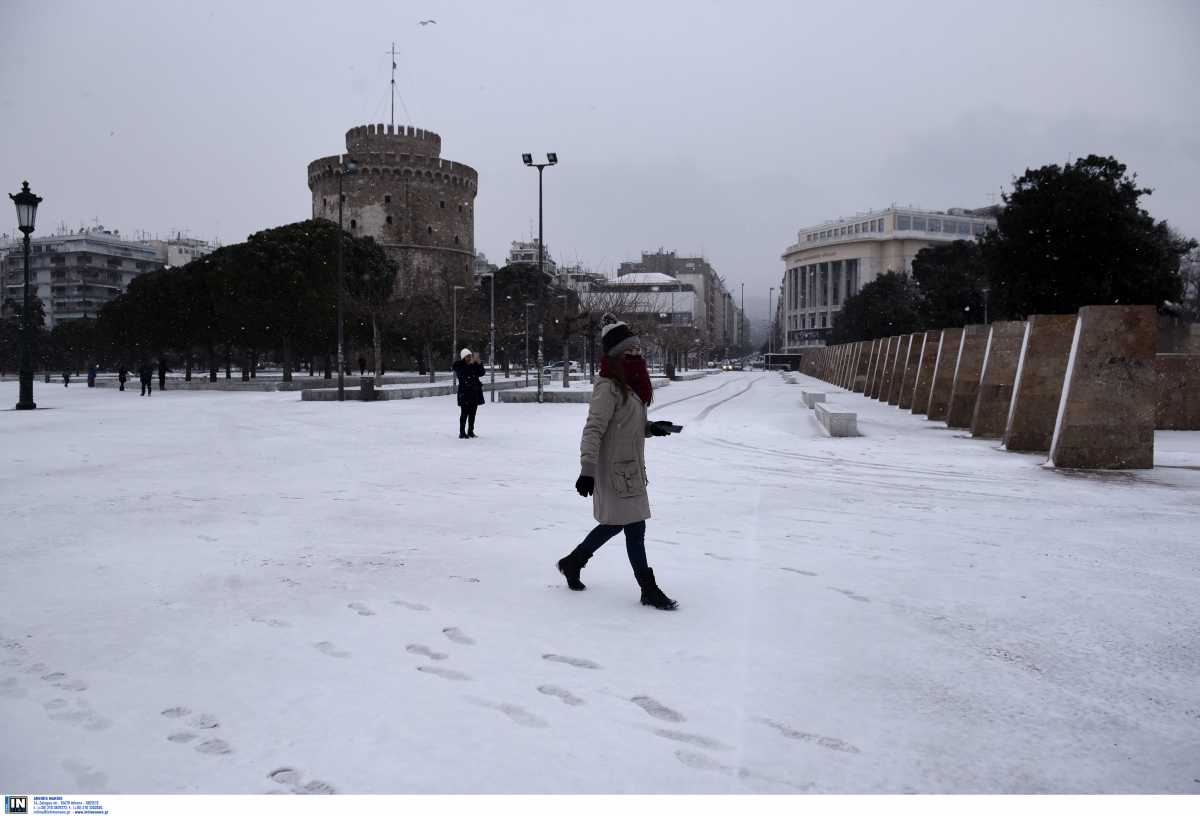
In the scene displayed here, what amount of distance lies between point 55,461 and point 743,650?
404 inches

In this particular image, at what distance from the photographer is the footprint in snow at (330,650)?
12.3 feet

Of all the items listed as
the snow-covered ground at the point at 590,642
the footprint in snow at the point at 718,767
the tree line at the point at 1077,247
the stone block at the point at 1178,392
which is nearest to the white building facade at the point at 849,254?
the tree line at the point at 1077,247

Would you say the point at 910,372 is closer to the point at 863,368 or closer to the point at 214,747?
the point at 863,368

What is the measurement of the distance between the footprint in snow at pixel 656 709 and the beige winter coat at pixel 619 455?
51.7 inches

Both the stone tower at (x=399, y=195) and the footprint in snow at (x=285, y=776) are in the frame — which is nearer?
the footprint in snow at (x=285, y=776)

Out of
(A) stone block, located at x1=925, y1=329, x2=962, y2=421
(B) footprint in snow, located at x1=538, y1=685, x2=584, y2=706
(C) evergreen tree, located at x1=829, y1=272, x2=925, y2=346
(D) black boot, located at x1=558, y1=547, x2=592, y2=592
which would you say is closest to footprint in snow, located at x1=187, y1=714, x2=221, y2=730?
(B) footprint in snow, located at x1=538, y1=685, x2=584, y2=706

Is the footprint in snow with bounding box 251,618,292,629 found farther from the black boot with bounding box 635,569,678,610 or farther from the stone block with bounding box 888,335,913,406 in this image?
the stone block with bounding box 888,335,913,406

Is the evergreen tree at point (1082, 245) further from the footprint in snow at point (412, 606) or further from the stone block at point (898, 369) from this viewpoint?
the footprint in snow at point (412, 606)

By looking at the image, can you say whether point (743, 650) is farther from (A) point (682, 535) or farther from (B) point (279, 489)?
(B) point (279, 489)

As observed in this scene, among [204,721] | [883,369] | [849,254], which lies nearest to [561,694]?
[204,721]

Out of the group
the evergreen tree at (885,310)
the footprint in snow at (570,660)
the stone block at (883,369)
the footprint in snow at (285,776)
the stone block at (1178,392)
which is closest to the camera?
the footprint in snow at (285,776)

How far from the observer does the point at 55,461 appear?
10781 mm

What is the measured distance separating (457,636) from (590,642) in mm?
631

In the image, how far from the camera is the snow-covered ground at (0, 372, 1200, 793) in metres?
2.77
